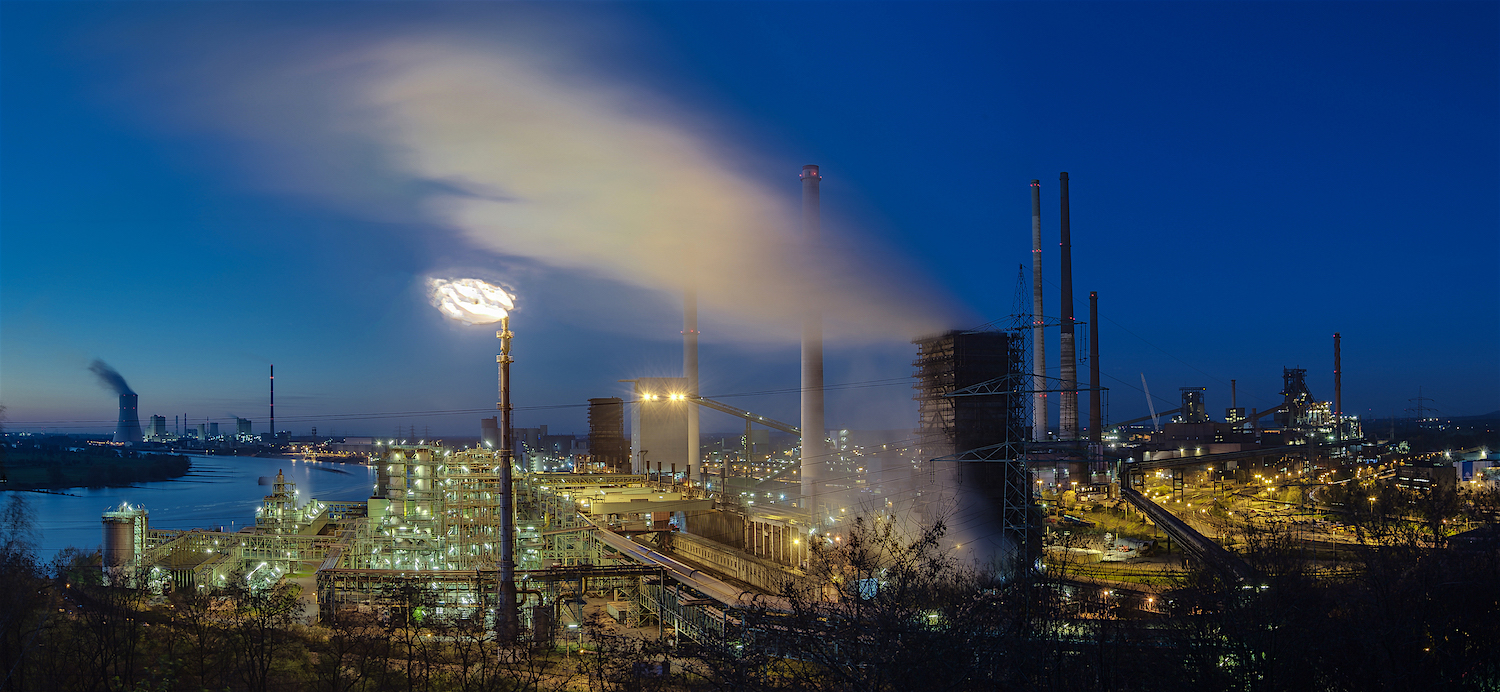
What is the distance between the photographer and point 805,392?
3638cm

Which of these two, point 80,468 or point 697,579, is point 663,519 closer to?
point 697,579

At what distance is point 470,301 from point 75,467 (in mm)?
67278

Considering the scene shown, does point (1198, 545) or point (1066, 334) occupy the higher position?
point (1066, 334)

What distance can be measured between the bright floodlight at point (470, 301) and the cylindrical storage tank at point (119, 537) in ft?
59.5

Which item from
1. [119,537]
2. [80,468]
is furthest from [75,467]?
[119,537]

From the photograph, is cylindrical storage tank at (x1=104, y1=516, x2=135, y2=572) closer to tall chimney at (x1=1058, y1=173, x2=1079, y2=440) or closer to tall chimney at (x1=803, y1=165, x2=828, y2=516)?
tall chimney at (x1=803, y1=165, x2=828, y2=516)

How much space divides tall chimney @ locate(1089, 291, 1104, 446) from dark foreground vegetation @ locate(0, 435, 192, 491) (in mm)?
61542

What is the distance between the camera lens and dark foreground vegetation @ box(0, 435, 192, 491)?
188 feet

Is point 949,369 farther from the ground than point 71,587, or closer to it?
farther from the ground

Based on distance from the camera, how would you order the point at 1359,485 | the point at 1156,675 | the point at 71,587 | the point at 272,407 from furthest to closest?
the point at 272,407, the point at 1359,485, the point at 71,587, the point at 1156,675

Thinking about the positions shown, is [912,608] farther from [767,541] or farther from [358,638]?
[767,541]

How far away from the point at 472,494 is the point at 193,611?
8876 mm

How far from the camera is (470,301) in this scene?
56.9 ft

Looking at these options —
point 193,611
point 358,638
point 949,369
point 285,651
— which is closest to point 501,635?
point 358,638
